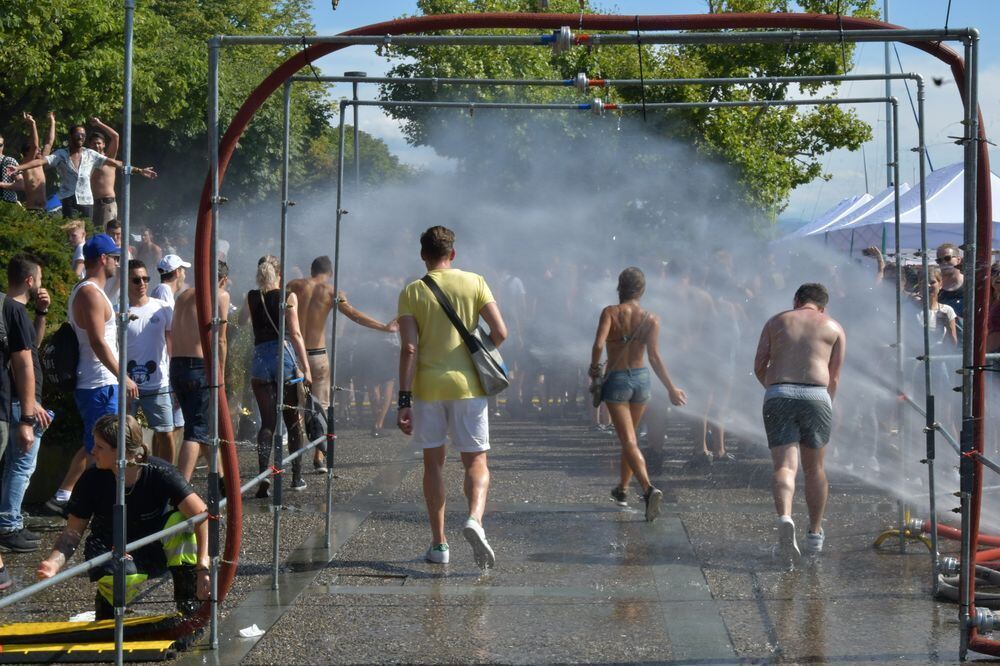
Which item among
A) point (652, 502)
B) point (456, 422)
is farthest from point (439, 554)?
point (652, 502)

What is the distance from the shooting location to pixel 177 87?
2516cm

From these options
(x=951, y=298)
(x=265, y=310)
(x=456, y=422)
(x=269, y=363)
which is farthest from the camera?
(x=951, y=298)

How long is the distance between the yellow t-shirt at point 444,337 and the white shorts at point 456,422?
2.3 inches

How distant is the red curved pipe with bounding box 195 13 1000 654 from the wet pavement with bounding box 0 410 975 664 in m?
0.58

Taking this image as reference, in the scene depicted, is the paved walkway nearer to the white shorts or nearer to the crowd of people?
the crowd of people

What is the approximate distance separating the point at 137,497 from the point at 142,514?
→ 0.26ft

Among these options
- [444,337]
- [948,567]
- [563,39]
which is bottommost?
[948,567]

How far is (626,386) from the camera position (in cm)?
922

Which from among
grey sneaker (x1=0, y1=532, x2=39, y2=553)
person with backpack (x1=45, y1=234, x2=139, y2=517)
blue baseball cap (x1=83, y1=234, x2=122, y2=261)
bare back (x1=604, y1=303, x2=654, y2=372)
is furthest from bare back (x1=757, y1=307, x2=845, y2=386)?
grey sneaker (x1=0, y1=532, x2=39, y2=553)

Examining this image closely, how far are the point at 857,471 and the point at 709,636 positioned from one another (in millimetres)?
6241

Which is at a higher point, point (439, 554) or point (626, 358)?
point (626, 358)

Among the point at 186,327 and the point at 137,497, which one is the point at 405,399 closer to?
the point at 137,497

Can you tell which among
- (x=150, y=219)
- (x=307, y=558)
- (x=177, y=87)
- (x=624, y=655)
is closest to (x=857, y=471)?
(x=307, y=558)

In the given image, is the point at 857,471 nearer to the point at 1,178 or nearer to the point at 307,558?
the point at 307,558
